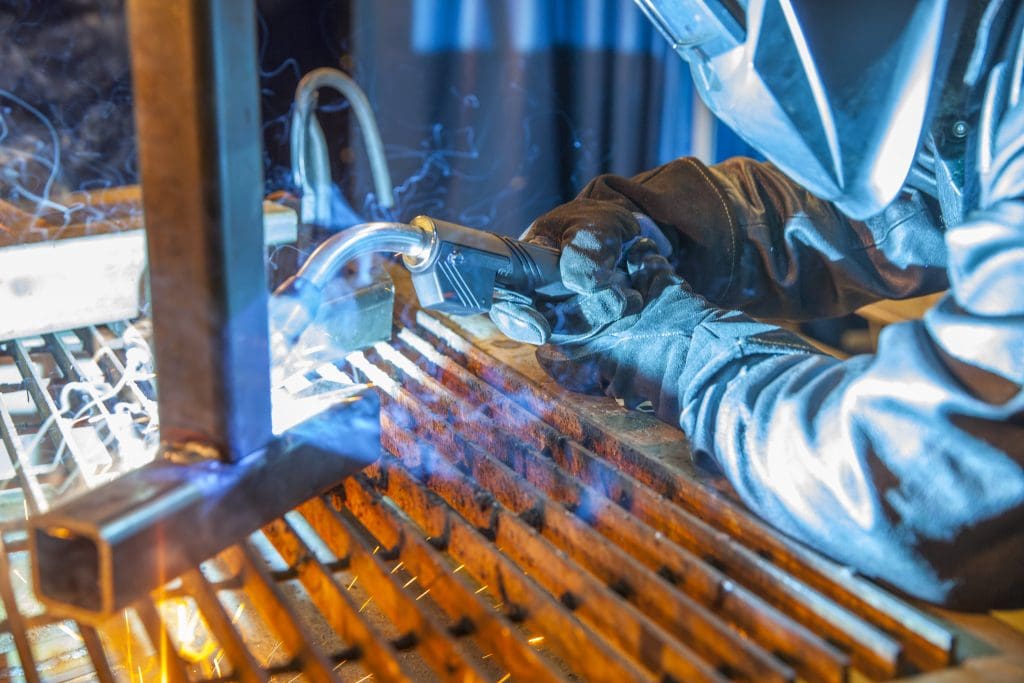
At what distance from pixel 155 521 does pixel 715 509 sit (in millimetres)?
731

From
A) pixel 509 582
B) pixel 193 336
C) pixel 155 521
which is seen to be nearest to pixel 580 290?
pixel 509 582

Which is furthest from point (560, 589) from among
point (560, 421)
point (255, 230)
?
point (255, 230)

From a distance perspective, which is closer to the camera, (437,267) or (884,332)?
(884,332)

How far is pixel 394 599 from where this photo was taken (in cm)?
116

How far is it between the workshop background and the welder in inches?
75.5

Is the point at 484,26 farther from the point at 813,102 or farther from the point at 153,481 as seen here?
the point at 153,481

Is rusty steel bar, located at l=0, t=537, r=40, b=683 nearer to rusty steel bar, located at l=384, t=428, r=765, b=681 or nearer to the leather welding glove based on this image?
rusty steel bar, located at l=384, t=428, r=765, b=681

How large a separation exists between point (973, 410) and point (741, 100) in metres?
0.55

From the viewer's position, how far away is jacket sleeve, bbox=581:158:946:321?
188 cm

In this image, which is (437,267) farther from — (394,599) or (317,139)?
(317,139)

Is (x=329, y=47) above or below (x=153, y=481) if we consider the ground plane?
above

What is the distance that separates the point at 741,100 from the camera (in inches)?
53.8

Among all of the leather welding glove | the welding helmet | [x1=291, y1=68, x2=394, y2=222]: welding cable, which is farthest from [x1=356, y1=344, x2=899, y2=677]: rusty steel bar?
[x1=291, y1=68, x2=394, y2=222]: welding cable

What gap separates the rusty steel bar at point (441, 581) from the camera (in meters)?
1.04
